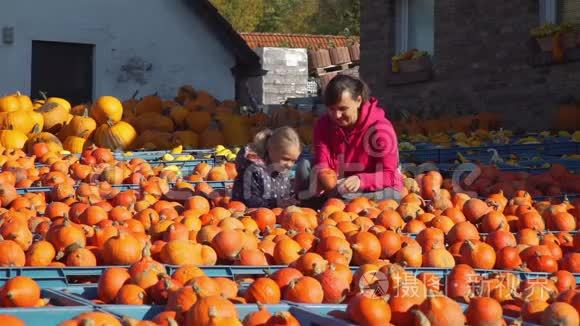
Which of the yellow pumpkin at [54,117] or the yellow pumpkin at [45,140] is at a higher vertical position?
the yellow pumpkin at [54,117]

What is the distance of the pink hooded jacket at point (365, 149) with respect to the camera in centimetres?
677

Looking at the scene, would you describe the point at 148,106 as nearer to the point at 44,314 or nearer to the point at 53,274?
the point at 53,274

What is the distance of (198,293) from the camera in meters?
3.29

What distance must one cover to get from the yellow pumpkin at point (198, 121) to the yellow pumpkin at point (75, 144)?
156 centimetres

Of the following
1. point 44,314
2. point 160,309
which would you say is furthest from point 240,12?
point 44,314

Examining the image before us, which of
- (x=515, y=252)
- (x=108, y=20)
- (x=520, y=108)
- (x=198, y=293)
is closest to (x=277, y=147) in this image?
(x=515, y=252)

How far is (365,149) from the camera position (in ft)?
22.7

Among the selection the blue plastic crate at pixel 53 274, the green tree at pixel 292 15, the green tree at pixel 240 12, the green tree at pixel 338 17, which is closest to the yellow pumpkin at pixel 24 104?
the blue plastic crate at pixel 53 274

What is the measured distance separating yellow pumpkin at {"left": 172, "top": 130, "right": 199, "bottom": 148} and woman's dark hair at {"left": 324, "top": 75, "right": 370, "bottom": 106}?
4534 mm

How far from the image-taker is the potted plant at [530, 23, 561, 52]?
490 inches

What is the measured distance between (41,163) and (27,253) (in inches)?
172

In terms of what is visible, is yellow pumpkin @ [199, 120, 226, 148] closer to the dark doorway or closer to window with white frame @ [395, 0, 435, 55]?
window with white frame @ [395, 0, 435, 55]

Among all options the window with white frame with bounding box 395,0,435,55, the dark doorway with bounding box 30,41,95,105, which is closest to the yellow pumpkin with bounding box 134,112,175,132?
the window with white frame with bounding box 395,0,435,55

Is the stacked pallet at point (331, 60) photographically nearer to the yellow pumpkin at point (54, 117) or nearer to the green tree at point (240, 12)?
the yellow pumpkin at point (54, 117)
